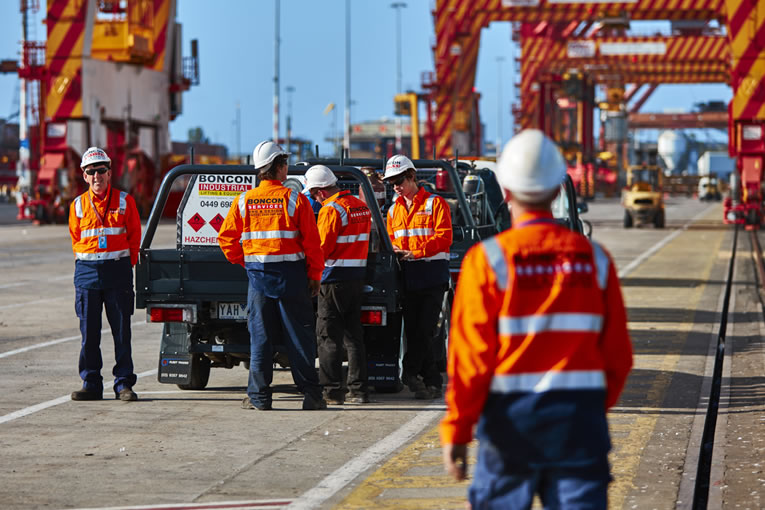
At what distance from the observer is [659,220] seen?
153 ft

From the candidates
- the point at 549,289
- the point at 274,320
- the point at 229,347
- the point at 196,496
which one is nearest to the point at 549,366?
the point at 549,289

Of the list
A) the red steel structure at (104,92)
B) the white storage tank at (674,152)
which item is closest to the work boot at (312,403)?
the red steel structure at (104,92)

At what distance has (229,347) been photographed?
408 inches

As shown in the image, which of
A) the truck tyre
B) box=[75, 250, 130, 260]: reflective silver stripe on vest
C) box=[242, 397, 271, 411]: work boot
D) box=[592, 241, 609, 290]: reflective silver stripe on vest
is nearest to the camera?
box=[592, 241, 609, 290]: reflective silver stripe on vest

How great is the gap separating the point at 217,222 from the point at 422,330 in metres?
1.75

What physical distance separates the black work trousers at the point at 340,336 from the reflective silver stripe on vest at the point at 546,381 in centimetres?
580

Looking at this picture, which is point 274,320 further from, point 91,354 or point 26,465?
point 26,465

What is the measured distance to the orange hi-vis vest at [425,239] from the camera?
409 inches

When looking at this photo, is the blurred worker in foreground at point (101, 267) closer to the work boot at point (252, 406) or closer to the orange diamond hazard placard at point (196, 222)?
the orange diamond hazard placard at point (196, 222)

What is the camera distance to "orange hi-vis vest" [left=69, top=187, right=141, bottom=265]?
10.1m

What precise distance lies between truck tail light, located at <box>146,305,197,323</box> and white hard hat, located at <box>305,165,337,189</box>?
128cm

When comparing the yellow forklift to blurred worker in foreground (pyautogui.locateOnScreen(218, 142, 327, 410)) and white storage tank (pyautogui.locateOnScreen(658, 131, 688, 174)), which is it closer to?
A: blurred worker in foreground (pyautogui.locateOnScreen(218, 142, 327, 410))

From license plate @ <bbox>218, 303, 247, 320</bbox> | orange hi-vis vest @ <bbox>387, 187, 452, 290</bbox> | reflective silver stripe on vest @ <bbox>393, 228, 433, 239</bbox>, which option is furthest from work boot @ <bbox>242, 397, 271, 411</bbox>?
reflective silver stripe on vest @ <bbox>393, 228, 433, 239</bbox>

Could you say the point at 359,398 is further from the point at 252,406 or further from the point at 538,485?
the point at 538,485
